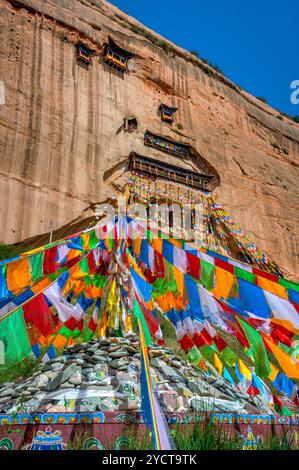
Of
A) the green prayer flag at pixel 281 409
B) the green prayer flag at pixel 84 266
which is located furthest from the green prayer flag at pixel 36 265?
the green prayer flag at pixel 281 409

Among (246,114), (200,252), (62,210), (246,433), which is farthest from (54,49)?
(246,433)

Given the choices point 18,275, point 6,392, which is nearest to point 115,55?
point 18,275

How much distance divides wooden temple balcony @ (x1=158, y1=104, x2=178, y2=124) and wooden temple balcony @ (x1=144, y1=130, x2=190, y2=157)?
1.46m

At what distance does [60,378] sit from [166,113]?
19.9m

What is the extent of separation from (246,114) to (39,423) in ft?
91.3

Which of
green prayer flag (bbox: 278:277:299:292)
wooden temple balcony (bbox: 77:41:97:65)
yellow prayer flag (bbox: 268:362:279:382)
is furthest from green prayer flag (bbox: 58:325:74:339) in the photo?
wooden temple balcony (bbox: 77:41:97:65)

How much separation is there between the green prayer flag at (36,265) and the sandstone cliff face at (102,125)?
870 centimetres

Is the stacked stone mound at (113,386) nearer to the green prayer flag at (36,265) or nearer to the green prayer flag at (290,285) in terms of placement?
the green prayer flag at (36,265)

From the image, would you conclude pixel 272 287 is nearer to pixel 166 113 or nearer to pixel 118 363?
pixel 118 363

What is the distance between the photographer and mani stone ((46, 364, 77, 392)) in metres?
5.43

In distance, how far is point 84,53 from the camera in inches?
793

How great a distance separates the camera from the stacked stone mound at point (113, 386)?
475 cm

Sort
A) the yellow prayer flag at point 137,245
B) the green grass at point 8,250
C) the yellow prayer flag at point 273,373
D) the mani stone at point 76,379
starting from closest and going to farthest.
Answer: the yellow prayer flag at point 273,373
the mani stone at point 76,379
the yellow prayer flag at point 137,245
the green grass at point 8,250

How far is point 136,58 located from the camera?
75.7 ft
